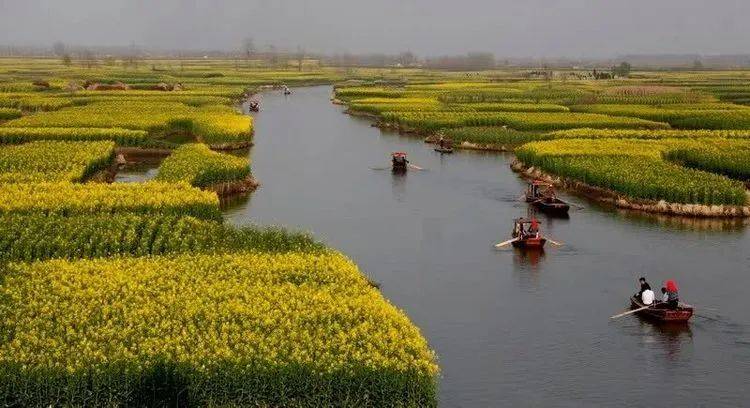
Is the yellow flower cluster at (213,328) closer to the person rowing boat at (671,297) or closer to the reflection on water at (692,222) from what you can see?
the person rowing boat at (671,297)

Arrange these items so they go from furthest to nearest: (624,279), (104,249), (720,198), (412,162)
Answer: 1. (412,162)
2. (720,198)
3. (624,279)
4. (104,249)

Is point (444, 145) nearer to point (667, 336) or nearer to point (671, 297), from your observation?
point (671, 297)

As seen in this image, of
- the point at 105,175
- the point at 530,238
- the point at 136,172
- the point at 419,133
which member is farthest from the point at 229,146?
the point at 530,238

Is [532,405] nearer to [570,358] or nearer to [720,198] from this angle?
[570,358]

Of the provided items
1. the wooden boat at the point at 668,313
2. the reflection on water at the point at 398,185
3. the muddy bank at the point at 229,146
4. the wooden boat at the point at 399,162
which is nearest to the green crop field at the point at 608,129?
the wooden boat at the point at 399,162

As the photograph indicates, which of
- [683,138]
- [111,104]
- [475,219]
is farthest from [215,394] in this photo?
[111,104]

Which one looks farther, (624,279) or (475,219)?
(475,219)

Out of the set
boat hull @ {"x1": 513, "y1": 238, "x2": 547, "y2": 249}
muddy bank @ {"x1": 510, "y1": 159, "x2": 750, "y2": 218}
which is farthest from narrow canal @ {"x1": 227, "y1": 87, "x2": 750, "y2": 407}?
muddy bank @ {"x1": 510, "y1": 159, "x2": 750, "y2": 218}

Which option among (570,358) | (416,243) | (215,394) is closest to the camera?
(215,394)
